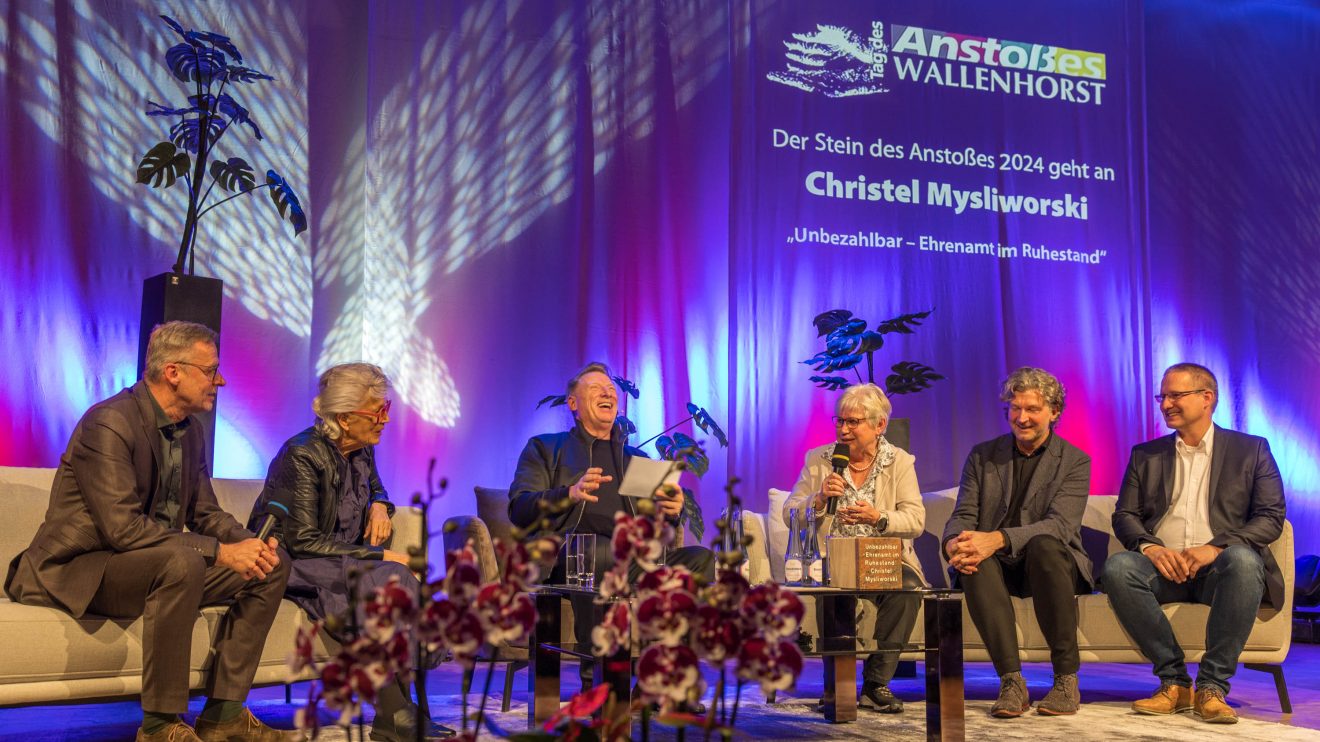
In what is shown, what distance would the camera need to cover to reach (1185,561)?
3664mm

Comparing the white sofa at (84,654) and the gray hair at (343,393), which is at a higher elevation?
the gray hair at (343,393)

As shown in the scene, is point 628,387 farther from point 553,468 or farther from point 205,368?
point 205,368

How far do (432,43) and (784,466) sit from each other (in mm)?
2511

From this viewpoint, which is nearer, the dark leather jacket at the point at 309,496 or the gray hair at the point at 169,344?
the gray hair at the point at 169,344

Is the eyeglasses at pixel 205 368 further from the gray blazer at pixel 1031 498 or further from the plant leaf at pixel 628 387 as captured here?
the plant leaf at pixel 628 387

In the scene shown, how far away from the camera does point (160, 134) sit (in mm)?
5145

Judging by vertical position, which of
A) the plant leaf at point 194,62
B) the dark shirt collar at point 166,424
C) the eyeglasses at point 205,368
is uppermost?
the plant leaf at point 194,62

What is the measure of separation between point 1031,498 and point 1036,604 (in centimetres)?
36

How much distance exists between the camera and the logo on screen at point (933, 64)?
6.12 m

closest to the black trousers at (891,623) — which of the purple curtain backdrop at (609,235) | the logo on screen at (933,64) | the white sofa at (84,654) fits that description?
the white sofa at (84,654)

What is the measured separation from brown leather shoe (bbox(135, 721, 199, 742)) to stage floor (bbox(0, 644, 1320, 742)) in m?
0.40

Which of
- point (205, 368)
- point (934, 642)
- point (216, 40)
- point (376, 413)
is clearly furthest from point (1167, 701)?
point (216, 40)

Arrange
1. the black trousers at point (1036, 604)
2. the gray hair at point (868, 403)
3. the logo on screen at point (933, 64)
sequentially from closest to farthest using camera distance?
1. the black trousers at point (1036, 604)
2. the gray hair at point (868, 403)
3. the logo on screen at point (933, 64)

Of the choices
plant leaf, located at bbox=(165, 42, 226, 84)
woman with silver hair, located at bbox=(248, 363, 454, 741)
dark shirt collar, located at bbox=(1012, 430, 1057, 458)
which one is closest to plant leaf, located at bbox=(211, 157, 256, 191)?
plant leaf, located at bbox=(165, 42, 226, 84)
